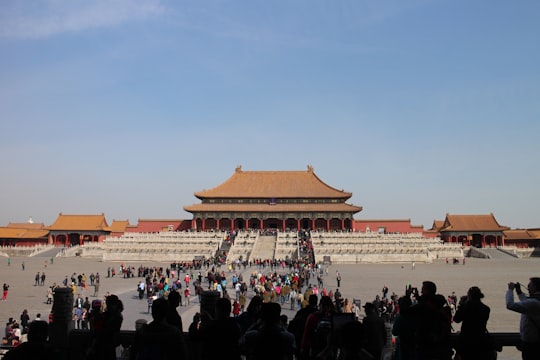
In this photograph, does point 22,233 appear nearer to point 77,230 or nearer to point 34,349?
point 77,230

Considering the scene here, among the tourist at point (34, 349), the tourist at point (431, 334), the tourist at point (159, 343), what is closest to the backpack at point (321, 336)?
the tourist at point (431, 334)

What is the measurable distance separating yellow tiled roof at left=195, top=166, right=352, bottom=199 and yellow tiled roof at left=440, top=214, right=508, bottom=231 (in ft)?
47.7

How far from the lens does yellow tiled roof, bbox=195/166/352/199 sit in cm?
7800

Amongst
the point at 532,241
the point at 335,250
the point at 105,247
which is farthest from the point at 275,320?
the point at 532,241

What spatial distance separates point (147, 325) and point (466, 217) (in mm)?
75797

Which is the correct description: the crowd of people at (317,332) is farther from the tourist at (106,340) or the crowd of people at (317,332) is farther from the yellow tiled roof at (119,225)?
the yellow tiled roof at (119,225)

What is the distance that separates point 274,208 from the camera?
245ft

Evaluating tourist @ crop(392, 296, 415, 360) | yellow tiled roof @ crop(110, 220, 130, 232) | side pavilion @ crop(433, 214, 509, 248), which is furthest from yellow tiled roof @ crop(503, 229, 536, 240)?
tourist @ crop(392, 296, 415, 360)

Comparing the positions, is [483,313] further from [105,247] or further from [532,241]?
[532,241]

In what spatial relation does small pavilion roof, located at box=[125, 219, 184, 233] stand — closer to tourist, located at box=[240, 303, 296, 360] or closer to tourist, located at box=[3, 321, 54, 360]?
tourist, located at box=[3, 321, 54, 360]

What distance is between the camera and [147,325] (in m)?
6.09

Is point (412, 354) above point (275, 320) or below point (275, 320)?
below

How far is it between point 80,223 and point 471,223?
Result: 5679cm

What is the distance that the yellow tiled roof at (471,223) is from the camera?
73438 mm
